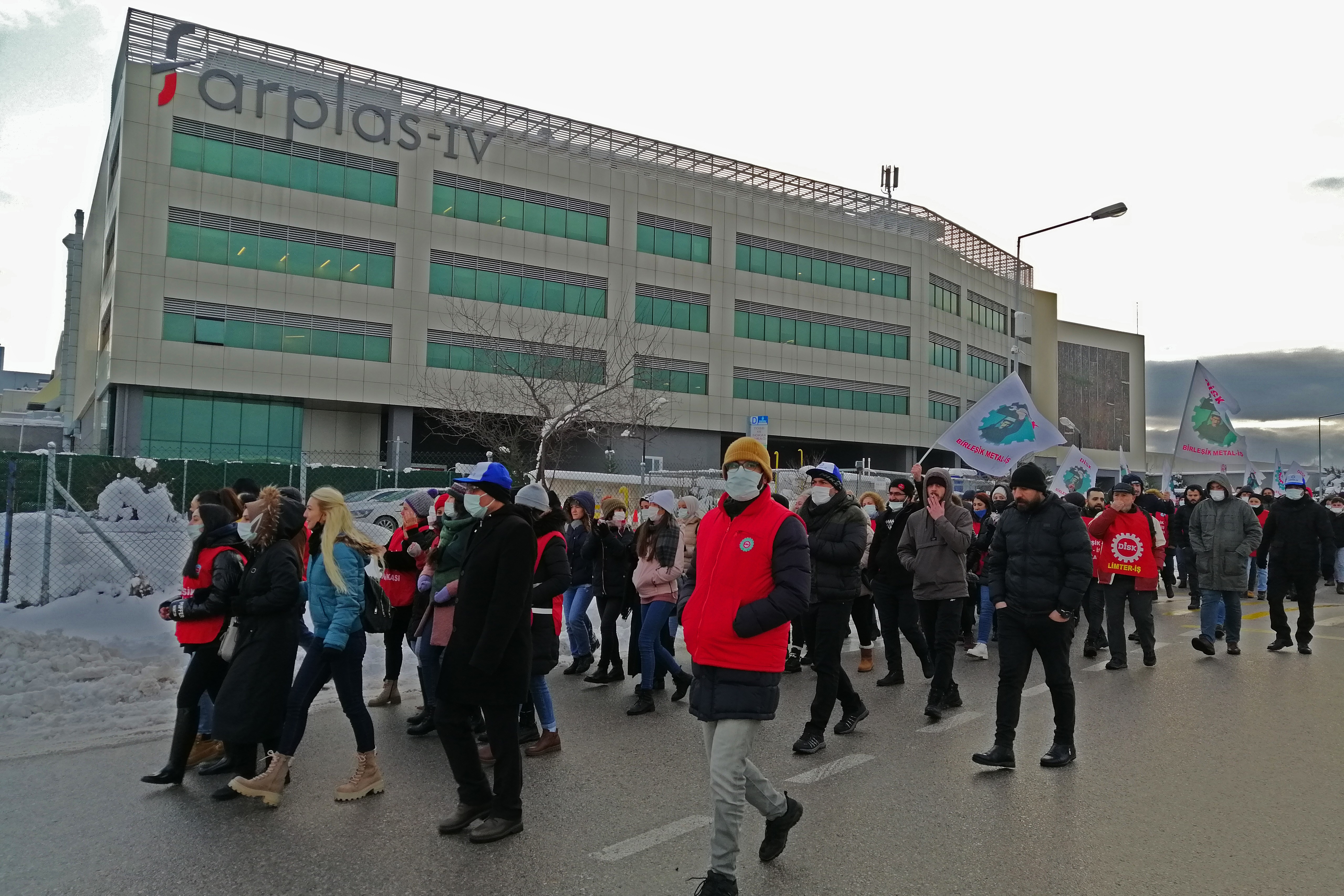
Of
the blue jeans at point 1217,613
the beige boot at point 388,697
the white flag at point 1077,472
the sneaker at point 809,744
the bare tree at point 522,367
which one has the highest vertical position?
the bare tree at point 522,367

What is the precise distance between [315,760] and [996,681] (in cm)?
611

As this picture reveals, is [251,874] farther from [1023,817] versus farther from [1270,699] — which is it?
[1270,699]

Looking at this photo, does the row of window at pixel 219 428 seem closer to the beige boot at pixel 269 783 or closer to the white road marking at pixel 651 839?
the beige boot at pixel 269 783

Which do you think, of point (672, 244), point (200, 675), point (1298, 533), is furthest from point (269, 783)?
point (672, 244)

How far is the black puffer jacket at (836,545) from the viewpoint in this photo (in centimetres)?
680

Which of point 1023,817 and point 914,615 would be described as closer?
point 1023,817

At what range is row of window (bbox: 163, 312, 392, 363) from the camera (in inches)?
1596

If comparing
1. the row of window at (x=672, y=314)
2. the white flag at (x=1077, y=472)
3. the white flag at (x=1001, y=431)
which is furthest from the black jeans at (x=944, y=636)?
the row of window at (x=672, y=314)

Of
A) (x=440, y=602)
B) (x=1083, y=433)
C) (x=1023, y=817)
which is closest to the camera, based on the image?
(x=1023, y=817)

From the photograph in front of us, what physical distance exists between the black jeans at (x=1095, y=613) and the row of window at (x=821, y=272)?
44.7 metres

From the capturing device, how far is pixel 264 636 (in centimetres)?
564

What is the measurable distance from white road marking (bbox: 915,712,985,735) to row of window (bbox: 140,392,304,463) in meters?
35.8

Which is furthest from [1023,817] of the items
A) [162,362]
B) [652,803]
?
[162,362]

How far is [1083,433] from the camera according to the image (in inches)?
3472
